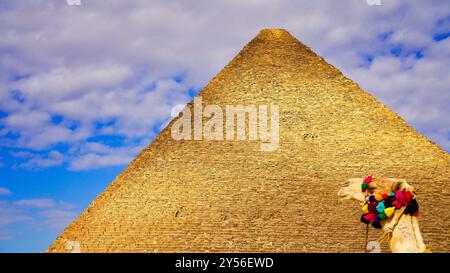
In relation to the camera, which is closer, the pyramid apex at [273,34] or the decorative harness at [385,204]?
the decorative harness at [385,204]

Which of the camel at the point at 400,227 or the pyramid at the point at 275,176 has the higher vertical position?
the pyramid at the point at 275,176

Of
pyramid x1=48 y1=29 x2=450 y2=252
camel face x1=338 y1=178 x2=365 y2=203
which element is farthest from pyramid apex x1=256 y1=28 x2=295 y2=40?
camel face x1=338 y1=178 x2=365 y2=203

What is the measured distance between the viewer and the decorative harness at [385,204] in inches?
309

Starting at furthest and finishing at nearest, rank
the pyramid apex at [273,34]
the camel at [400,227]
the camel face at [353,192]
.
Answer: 1. the pyramid apex at [273,34]
2. the camel face at [353,192]
3. the camel at [400,227]

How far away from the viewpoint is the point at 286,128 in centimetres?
2745

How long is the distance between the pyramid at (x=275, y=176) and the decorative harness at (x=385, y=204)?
12.9 metres

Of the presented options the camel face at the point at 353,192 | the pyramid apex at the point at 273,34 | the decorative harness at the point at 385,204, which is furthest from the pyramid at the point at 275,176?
the decorative harness at the point at 385,204

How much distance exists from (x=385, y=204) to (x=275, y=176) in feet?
55.0

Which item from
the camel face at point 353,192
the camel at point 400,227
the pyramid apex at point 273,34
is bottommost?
the camel at point 400,227

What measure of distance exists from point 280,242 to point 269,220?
3.98ft

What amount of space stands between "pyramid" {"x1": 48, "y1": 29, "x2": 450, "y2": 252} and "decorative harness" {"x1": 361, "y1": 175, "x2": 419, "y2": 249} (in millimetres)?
12914

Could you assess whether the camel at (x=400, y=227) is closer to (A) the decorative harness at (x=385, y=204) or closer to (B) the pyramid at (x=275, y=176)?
(A) the decorative harness at (x=385, y=204)
